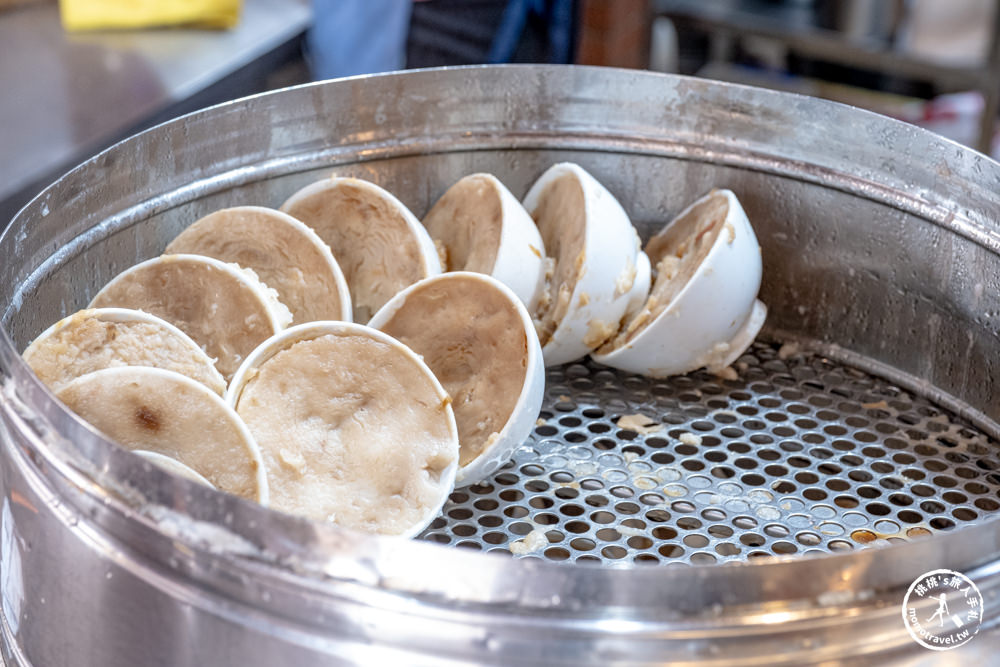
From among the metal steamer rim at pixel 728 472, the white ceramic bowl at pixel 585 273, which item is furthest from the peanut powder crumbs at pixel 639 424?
the white ceramic bowl at pixel 585 273

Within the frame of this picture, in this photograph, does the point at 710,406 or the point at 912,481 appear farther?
the point at 710,406

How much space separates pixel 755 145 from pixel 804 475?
49 centimetres

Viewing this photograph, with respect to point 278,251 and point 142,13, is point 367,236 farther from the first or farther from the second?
point 142,13

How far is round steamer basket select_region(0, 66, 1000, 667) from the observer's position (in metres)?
0.66

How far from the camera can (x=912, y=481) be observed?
1.17 metres

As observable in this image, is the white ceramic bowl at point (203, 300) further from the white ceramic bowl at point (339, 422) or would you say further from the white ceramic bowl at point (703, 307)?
the white ceramic bowl at point (703, 307)

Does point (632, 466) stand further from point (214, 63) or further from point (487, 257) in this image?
point (214, 63)

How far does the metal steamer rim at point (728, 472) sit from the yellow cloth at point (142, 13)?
5.08 feet

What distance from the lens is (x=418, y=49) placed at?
105 inches

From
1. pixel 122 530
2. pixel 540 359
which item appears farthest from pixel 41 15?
pixel 122 530

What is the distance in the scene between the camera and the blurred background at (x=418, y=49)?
2.00 m

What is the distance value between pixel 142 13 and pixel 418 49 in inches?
26.7

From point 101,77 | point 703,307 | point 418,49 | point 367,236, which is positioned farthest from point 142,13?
point 703,307

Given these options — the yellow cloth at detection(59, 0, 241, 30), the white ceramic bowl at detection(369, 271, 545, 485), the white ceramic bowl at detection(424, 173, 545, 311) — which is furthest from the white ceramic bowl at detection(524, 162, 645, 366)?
the yellow cloth at detection(59, 0, 241, 30)
